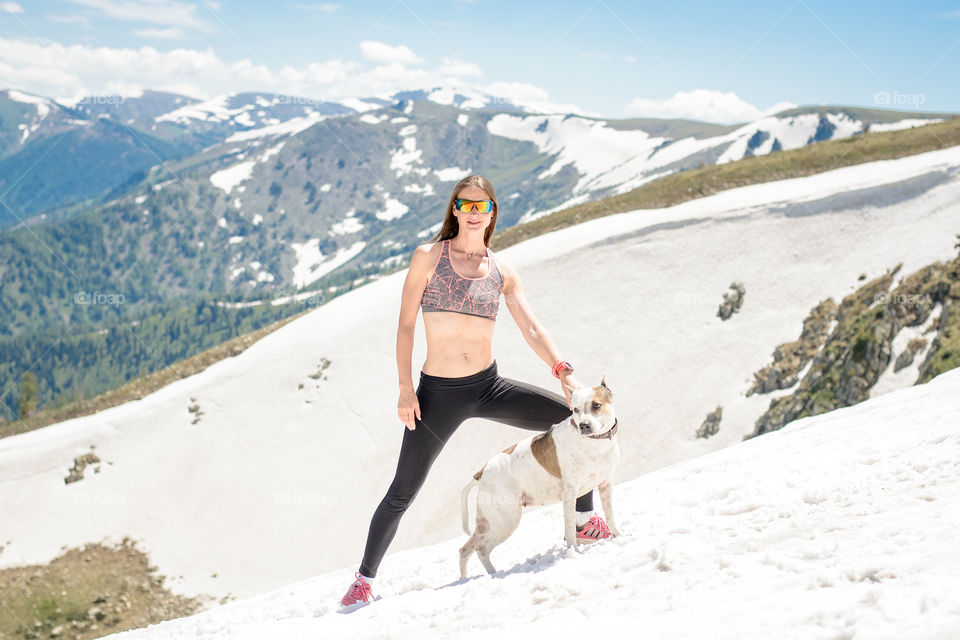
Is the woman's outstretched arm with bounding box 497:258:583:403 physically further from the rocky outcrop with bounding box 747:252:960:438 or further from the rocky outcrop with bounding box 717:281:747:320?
the rocky outcrop with bounding box 717:281:747:320

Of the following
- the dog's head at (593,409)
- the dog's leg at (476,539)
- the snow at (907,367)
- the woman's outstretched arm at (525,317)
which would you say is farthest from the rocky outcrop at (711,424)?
the dog's head at (593,409)

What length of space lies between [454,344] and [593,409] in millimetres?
1867

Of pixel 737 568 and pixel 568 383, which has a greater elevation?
pixel 568 383

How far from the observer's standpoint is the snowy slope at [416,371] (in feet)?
77.2

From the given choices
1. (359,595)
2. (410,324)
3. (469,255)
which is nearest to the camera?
(410,324)

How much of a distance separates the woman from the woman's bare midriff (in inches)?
0.5

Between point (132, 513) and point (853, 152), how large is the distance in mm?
40146

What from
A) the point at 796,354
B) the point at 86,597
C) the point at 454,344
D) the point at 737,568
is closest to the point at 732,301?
the point at 796,354

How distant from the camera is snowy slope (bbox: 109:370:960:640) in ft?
13.9

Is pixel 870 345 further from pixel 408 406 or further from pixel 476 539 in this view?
pixel 408 406

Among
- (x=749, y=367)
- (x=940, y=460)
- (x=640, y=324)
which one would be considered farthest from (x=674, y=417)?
(x=940, y=460)

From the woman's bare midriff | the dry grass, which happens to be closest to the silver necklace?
the woman's bare midriff

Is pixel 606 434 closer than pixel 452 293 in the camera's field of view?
Yes

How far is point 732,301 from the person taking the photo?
27.4 metres
